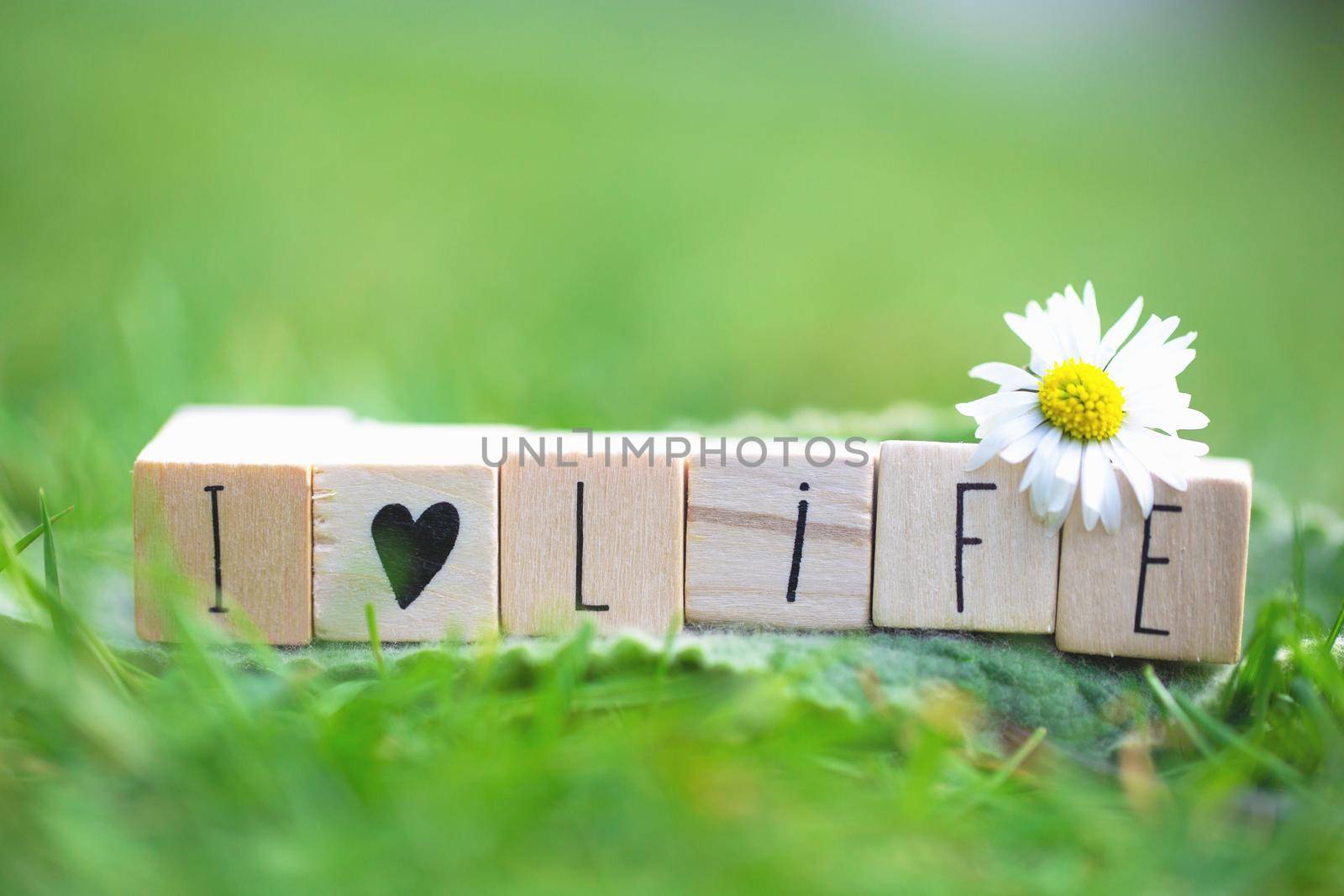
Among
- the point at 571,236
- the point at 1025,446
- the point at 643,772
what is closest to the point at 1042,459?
the point at 1025,446

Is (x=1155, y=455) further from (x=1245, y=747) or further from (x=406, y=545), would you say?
(x=406, y=545)

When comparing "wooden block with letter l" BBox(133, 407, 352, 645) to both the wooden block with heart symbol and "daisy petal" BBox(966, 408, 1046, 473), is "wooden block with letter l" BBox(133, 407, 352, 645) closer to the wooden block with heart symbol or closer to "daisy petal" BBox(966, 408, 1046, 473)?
the wooden block with heart symbol

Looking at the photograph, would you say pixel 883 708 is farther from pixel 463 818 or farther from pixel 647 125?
pixel 647 125

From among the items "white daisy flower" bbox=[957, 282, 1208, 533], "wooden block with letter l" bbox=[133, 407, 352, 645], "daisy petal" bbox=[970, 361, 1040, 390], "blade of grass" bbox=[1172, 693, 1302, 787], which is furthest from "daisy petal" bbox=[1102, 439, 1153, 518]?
"wooden block with letter l" bbox=[133, 407, 352, 645]

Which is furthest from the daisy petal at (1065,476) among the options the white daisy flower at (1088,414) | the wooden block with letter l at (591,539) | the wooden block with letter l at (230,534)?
the wooden block with letter l at (230,534)

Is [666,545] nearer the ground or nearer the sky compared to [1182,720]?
nearer the sky

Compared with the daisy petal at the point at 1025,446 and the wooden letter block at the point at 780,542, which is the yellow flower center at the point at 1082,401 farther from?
the wooden letter block at the point at 780,542
